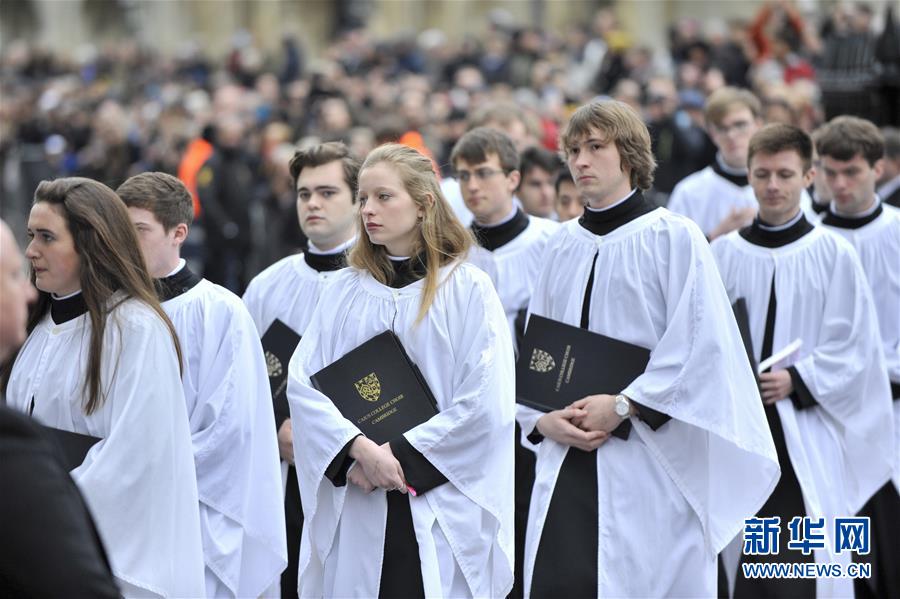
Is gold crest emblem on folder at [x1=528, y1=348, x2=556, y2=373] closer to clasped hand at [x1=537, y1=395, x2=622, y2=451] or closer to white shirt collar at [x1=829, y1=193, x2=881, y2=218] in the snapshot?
clasped hand at [x1=537, y1=395, x2=622, y2=451]

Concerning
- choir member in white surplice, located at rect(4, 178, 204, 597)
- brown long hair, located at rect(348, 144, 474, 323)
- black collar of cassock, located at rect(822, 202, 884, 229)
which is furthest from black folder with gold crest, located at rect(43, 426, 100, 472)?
black collar of cassock, located at rect(822, 202, 884, 229)

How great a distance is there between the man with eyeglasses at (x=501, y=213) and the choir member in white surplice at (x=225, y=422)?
198cm

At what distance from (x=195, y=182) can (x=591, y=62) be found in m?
10.0

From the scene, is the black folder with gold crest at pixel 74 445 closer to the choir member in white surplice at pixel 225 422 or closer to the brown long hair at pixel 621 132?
the choir member in white surplice at pixel 225 422

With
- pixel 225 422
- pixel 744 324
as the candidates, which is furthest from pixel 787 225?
pixel 225 422

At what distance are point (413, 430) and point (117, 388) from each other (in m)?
1.12

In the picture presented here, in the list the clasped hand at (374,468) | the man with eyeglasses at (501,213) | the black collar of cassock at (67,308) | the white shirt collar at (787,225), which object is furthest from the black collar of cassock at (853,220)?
the black collar of cassock at (67,308)

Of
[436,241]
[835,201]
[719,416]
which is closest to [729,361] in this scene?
[719,416]

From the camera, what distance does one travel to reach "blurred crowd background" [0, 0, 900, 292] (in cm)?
1152

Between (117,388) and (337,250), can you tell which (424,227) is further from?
(117,388)

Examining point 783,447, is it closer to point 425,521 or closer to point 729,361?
point 729,361

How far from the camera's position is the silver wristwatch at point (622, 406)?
5227 millimetres

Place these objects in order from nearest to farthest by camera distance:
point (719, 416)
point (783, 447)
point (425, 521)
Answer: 1. point (425, 521)
2. point (719, 416)
3. point (783, 447)

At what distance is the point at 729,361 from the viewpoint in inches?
206
